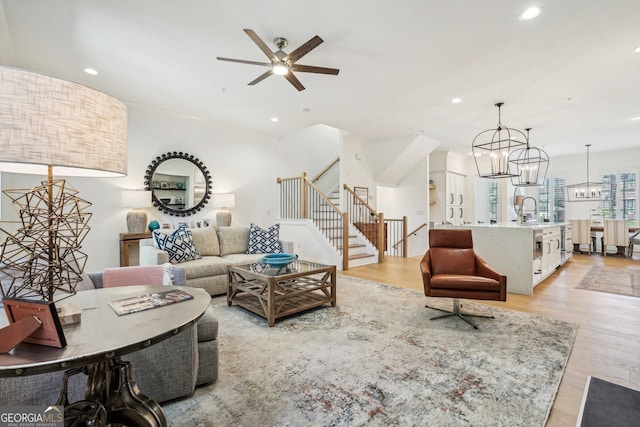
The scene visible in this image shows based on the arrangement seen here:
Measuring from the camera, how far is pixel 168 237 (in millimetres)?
3854

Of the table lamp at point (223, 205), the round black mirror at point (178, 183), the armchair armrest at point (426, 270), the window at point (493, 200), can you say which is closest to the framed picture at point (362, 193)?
the table lamp at point (223, 205)

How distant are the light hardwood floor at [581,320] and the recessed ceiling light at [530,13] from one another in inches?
114

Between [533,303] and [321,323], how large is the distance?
269cm

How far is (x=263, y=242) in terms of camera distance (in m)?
4.66

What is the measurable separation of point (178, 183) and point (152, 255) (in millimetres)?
2337

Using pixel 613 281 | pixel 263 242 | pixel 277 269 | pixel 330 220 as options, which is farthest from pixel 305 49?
pixel 613 281

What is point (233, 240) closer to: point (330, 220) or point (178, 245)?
point (178, 245)

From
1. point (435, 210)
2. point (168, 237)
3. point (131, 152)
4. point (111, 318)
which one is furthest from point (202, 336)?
point (435, 210)

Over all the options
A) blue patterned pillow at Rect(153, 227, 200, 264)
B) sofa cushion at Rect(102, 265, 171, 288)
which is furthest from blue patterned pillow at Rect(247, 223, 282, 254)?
sofa cushion at Rect(102, 265, 171, 288)

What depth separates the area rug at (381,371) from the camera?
1663 mm

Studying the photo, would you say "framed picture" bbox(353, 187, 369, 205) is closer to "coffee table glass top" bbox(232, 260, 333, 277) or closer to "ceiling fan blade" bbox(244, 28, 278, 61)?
"coffee table glass top" bbox(232, 260, 333, 277)

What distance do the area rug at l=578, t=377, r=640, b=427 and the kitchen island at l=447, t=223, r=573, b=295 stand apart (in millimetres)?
2200

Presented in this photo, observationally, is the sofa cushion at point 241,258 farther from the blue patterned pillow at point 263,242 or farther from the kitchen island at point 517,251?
the kitchen island at point 517,251

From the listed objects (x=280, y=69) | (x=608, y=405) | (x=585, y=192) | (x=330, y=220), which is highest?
(x=280, y=69)
